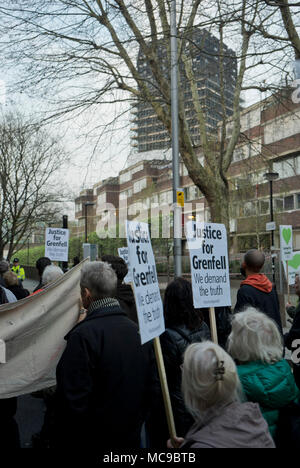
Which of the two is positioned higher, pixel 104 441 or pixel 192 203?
pixel 192 203

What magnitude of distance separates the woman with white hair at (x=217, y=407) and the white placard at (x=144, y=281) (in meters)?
0.67

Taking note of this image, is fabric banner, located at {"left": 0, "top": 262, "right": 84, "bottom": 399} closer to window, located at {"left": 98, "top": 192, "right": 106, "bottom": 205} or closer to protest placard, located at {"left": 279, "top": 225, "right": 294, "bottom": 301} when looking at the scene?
protest placard, located at {"left": 279, "top": 225, "right": 294, "bottom": 301}

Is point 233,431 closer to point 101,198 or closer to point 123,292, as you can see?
point 123,292

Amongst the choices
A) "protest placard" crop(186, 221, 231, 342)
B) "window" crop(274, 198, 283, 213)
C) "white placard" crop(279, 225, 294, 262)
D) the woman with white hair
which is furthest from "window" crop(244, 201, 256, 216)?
the woman with white hair

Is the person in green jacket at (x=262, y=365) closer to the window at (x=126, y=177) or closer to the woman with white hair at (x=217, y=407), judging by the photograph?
the woman with white hair at (x=217, y=407)

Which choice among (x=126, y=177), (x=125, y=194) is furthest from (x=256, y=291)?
(x=125, y=194)

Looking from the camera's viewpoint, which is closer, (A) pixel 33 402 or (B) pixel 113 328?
(B) pixel 113 328
